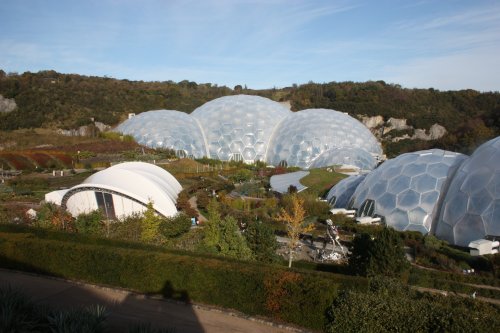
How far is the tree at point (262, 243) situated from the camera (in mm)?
14711

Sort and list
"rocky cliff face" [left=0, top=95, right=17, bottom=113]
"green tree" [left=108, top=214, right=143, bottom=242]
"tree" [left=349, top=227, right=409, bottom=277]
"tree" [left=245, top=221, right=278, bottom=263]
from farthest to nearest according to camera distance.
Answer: "rocky cliff face" [left=0, top=95, right=17, bottom=113] < "green tree" [left=108, top=214, right=143, bottom=242] < "tree" [left=245, top=221, right=278, bottom=263] < "tree" [left=349, top=227, right=409, bottom=277]

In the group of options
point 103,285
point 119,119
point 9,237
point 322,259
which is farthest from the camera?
point 119,119

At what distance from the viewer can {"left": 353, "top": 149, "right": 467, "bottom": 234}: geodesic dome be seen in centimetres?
2055

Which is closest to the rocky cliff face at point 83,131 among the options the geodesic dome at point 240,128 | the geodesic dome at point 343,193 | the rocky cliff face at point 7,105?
the rocky cliff face at point 7,105

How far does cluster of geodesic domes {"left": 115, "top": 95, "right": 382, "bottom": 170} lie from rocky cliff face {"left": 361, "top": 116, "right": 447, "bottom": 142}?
23293 millimetres

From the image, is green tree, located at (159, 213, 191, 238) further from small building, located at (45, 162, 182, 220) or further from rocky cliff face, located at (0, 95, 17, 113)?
rocky cliff face, located at (0, 95, 17, 113)

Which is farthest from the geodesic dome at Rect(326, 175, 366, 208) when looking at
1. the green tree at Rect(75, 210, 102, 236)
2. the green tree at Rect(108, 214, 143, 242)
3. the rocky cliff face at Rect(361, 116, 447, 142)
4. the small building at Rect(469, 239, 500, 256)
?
the rocky cliff face at Rect(361, 116, 447, 142)

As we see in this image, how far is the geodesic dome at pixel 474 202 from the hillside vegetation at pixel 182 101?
102ft

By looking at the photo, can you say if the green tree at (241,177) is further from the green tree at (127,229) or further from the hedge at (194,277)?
the hedge at (194,277)

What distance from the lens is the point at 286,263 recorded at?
16.1 meters

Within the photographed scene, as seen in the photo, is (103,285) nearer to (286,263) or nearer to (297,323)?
(297,323)

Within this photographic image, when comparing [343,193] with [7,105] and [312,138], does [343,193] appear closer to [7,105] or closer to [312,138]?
[312,138]

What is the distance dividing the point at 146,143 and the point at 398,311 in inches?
1557

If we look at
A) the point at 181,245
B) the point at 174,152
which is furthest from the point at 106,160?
the point at 181,245
